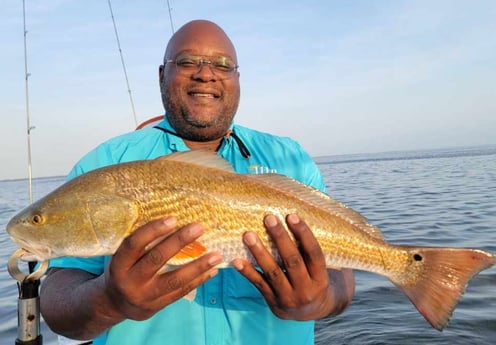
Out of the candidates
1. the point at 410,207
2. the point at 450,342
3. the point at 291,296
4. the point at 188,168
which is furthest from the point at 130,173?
the point at 410,207

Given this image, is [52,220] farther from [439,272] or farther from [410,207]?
[410,207]

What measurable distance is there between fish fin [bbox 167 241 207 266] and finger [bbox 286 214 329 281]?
1.68 feet

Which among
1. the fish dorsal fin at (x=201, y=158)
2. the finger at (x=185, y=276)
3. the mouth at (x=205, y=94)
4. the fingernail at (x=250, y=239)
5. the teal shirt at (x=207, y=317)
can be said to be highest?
the mouth at (x=205, y=94)

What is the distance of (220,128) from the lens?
135 inches

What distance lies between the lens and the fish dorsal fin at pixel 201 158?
8.24ft

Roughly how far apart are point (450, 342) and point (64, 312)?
5.00m

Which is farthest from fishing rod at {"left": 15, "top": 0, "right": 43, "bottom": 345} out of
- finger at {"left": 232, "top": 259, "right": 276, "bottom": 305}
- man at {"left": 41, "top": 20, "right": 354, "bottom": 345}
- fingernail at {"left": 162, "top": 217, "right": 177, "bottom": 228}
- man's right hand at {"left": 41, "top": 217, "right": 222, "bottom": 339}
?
finger at {"left": 232, "top": 259, "right": 276, "bottom": 305}

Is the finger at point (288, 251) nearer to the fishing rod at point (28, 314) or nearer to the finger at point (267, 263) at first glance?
the finger at point (267, 263)

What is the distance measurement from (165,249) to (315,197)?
977 millimetres

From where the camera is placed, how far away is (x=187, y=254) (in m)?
2.29

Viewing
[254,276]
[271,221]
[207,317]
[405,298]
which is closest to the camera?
[271,221]

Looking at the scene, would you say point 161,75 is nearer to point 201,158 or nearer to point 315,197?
point 201,158

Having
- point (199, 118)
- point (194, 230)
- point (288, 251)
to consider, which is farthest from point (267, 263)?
point (199, 118)

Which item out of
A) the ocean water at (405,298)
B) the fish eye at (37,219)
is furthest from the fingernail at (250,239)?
the ocean water at (405,298)
